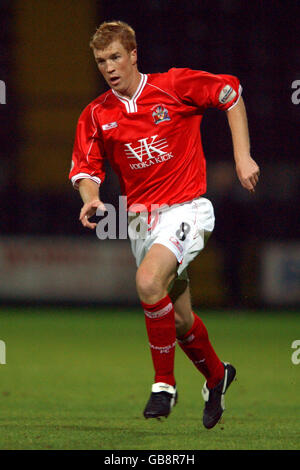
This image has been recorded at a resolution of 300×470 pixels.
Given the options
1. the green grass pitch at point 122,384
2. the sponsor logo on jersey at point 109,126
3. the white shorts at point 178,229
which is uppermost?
the sponsor logo on jersey at point 109,126

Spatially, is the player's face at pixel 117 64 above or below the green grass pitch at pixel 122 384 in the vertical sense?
above

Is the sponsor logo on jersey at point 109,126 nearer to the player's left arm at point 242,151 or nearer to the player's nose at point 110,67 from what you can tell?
the player's nose at point 110,67

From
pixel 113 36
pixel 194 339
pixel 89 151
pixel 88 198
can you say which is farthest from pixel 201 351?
pixel 113 36

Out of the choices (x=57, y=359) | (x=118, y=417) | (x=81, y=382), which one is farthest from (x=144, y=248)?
(x=57, y=359)

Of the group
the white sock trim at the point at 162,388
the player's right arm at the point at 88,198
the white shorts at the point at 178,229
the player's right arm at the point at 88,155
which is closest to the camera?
the white sock trim at the point at 162,388

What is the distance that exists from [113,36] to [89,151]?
0.69 metres

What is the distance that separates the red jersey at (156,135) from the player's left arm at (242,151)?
72 mm

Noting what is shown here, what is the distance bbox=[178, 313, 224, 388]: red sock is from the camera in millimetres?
5801

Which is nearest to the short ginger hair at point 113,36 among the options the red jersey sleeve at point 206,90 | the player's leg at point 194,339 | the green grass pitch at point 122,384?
the red jersey sleeve at point 206,90

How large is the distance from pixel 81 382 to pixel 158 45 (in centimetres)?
842

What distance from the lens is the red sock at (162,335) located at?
5.25 metres

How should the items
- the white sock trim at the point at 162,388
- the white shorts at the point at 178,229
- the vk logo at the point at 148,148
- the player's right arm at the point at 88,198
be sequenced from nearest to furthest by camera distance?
the white sock trim at the point at 162,388
the player's right arm at the point at 88,198
the white shorts at the point at 178,229
the vk logo at the point at 148,148

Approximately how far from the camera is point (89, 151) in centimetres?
575

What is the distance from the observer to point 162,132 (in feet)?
18.5
